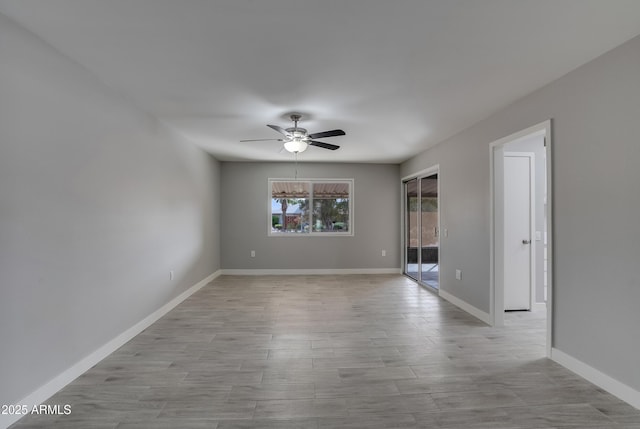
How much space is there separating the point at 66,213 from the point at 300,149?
2408 millimetres

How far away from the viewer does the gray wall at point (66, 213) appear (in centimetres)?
185

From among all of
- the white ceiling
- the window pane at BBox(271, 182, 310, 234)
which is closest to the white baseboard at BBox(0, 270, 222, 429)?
the white ceiling

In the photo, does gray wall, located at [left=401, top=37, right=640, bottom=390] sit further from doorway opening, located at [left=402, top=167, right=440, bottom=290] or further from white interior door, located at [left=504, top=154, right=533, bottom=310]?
doorway opening, located at [left=402, top=167, right=440, bottom=290]

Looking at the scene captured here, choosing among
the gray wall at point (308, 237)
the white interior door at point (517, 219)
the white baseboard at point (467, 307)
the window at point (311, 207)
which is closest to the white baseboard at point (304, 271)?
the gray wall at point (308, 237)

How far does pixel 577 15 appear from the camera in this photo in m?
1.78

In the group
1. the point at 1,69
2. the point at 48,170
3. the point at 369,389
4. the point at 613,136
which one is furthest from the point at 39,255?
the point at 613,136

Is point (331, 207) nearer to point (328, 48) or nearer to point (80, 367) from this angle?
point (328, 48)

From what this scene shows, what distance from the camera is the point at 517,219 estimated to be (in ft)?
13.4

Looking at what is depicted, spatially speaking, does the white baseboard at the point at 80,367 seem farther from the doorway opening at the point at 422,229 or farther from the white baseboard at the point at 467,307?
the doorway opening at the point at 422,229

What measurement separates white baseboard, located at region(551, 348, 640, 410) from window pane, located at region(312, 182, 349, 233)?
14.9 feet

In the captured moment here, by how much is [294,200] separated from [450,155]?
339 cm

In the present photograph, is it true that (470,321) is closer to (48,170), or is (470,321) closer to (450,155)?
(450,155)

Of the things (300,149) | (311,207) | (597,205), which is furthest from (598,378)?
(311,207)

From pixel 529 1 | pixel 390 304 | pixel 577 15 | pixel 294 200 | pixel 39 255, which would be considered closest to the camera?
pixel 529 1
